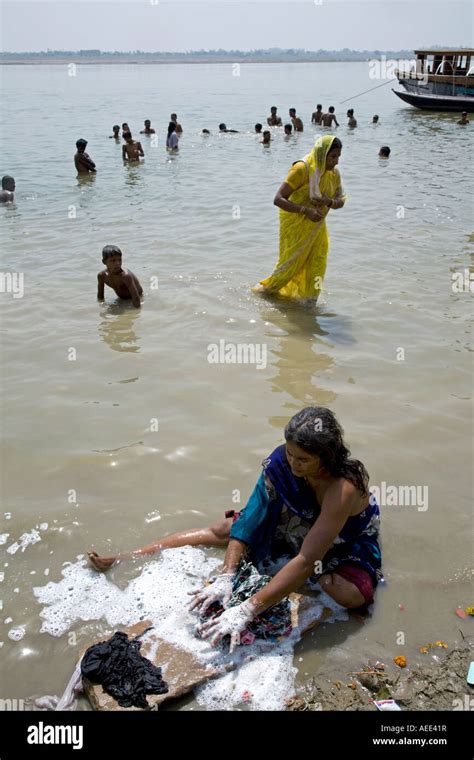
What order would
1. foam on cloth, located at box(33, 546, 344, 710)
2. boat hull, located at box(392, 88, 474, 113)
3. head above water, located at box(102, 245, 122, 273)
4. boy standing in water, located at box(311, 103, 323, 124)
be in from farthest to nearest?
boat hull, located at box(392, 88, 474, 113) < boy standing in water, located at box(311, 103, 323, 124) < head above water, located at box(102, 245, 122, 273) < foam on cloth, located at box(33, 546, 344, 710)

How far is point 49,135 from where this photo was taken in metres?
19.5

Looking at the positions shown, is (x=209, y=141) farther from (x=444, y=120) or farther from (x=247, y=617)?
(x=247, y=617)

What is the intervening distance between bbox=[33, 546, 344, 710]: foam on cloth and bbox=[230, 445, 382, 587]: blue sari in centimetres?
25

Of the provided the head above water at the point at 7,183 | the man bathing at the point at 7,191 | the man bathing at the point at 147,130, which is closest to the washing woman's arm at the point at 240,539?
the man bathing at the point at 7,191

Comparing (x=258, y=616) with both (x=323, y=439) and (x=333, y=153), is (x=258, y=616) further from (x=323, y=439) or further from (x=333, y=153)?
(x=333, y=153)

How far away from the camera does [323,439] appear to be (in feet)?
8.41

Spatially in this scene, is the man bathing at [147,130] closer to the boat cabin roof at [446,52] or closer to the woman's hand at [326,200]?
the boat cabin roof at [446,52]

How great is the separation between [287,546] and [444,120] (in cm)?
2259

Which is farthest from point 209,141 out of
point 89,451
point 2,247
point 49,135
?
point 89,451

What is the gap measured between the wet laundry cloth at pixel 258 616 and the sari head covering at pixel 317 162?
Answer: 358 cm

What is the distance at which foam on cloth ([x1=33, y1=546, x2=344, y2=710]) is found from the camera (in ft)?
8.35

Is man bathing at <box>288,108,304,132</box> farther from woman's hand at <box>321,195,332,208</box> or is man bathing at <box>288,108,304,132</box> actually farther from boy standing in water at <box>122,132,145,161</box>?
woman's hand at <box>321,195,332,208</box>

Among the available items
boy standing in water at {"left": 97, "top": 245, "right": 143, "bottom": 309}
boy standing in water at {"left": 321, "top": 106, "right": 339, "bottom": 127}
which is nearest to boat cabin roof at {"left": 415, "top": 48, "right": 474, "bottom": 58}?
boy standing in water at {"left": 321, "top": 106, "right": 339, "bottom": 127}

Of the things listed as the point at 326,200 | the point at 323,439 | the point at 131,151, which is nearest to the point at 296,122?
the point at 131,151
